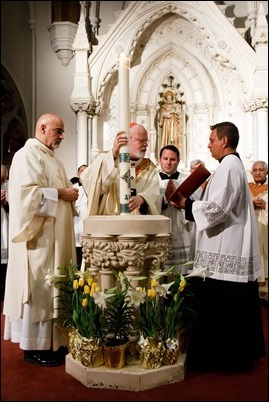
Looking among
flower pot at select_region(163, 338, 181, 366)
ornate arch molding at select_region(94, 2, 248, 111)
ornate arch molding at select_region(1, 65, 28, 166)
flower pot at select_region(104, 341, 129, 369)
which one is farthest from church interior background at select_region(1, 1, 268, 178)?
flower pot at select_region(104, 341, 129, 369)

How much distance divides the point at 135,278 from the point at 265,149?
4606 millimetres

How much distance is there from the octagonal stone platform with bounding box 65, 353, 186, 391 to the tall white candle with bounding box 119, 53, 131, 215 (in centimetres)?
98

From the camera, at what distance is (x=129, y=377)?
9.25 feet

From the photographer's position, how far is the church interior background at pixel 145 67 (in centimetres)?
735

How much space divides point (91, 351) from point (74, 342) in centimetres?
19

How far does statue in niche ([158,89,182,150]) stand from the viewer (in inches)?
311

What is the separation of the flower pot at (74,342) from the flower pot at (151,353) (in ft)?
1.32

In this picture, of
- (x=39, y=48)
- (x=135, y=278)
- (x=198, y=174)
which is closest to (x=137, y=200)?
(x=198, y=174)

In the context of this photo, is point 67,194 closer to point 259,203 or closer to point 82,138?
point 259,203

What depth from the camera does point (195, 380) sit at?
297 cm

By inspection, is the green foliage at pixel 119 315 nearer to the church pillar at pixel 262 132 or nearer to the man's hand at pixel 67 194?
the man's hand at pixel 67 194

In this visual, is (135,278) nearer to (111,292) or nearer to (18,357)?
(111,292)

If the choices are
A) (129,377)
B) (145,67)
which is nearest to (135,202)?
(129,377)

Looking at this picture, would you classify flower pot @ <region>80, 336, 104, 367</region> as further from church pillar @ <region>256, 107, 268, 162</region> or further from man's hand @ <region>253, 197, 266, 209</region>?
church pillar @ <region>256, 107, 268, 162</region>
